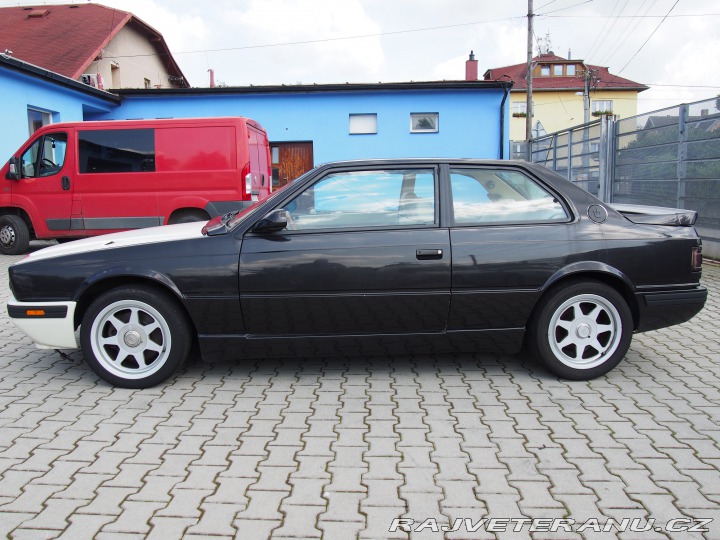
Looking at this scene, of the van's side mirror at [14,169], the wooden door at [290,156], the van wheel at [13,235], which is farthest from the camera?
the wooden door at [290,156]

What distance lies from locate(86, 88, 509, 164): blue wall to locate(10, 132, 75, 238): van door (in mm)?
10301

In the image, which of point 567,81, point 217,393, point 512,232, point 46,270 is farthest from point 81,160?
point 567,81

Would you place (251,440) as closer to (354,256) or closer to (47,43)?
(354,256)

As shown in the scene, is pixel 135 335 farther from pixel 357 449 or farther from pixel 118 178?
pixel 118 178

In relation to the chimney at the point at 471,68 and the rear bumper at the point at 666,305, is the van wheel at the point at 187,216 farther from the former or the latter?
the chimney at the point at 471,68

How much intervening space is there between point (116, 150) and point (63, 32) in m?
16.6

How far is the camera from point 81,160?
1102cm

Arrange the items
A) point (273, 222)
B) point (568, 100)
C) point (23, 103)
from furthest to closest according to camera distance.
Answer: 1. point (568, 100)
2. point (23, 103)
3. point (273, 222)

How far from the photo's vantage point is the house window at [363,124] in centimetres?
2162

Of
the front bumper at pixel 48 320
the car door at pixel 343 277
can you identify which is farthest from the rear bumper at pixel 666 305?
the front bumper at pixel 48 320

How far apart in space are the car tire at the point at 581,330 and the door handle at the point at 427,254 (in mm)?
788

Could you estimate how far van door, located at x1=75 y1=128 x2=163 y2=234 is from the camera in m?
10.9

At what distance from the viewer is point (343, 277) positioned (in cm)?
Answer: 411

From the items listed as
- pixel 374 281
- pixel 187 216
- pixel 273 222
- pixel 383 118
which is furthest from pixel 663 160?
pixel 383 118
